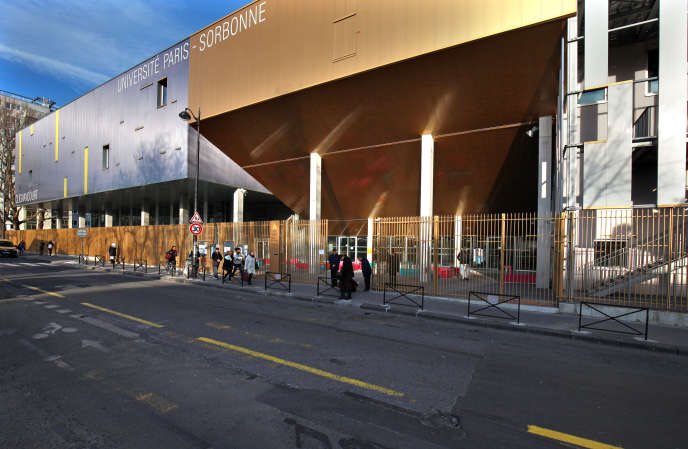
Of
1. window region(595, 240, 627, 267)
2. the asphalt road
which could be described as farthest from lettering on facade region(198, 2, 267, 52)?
window region(595, 240, 627, 267)

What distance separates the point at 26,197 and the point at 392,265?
4941cm

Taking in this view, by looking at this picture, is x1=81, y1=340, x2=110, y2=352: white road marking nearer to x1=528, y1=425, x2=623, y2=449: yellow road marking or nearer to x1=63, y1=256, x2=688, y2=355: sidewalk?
x1=528, y1=425, x2=623, y2=449: yellow road marking

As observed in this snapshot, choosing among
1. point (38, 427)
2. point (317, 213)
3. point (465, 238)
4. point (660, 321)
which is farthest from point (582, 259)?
point (317, 213)

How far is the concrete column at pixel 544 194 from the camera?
13.0 metres

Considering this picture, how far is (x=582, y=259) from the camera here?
9.95m

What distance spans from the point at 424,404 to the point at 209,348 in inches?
150

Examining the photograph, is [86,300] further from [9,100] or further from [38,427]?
[9,100]

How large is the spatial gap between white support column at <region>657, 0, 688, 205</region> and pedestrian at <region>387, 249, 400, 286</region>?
8.33 m

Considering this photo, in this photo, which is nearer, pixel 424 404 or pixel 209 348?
pixel 424 404

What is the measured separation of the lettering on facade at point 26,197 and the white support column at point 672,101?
53.4 meters

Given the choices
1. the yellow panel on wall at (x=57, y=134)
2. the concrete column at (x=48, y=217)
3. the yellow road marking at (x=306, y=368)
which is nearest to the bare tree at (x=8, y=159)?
the concrete column at (x=48, y=217)

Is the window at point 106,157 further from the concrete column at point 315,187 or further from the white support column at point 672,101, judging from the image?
the white support column at point 672,101

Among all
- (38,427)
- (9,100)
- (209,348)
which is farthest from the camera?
(9,100)

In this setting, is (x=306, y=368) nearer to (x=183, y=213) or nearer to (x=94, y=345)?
(x=94, y=345)
